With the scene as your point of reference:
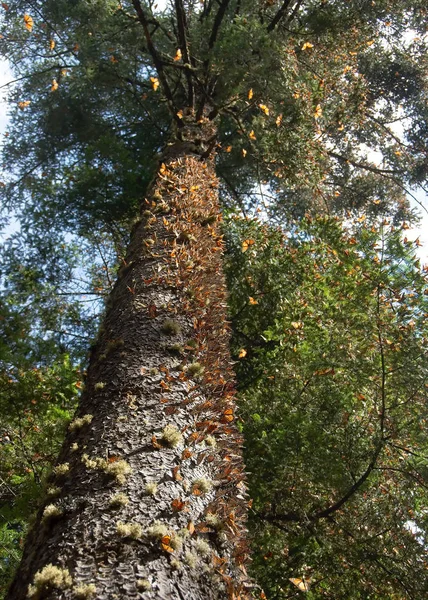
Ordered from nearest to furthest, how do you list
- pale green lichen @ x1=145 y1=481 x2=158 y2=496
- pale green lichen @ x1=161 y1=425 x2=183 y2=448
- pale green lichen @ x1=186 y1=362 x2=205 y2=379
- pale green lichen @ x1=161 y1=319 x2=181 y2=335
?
pale green lichen @ x1=145 y1=481 x2=158 y2=496
pale green lichen @ x1=161 y1=425 x2=183 y2=448
pale green lichen @ x1=186 y1=362 x2=205 y2=379
pale green lichen @ x1=161 y1=319 x2=181 y2=335

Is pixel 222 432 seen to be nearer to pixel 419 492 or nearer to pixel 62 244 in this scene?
pixel 419 492

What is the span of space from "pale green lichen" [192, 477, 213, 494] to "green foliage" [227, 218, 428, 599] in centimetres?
206

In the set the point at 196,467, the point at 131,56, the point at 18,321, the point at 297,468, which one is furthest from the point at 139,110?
the point at 196,467

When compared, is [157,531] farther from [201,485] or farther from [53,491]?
[53,491]

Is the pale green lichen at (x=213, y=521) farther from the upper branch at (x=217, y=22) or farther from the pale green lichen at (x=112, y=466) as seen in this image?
the upper branch at (x=217, y=22)

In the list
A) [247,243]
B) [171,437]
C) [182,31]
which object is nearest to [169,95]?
[182,31]

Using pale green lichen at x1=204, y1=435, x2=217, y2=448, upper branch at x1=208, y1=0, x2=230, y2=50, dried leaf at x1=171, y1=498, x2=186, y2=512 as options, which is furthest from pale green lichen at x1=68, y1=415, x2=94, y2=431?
upper branch at x1=208, y1=0, x2=230, y2=50

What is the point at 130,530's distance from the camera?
5.25ft

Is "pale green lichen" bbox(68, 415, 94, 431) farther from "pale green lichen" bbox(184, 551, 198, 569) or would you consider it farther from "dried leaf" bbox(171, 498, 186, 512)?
"pale green lichen" bbox(184, 551, 198, 569)

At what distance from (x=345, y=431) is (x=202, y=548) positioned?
269 cm

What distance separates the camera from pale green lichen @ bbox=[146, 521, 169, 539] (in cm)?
161

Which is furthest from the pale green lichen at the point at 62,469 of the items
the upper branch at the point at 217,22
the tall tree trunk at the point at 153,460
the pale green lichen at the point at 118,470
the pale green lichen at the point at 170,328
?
the upper branch at the point at 217,22

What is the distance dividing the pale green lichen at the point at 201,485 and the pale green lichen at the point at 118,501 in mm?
280

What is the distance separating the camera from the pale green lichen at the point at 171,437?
2.05 metres
